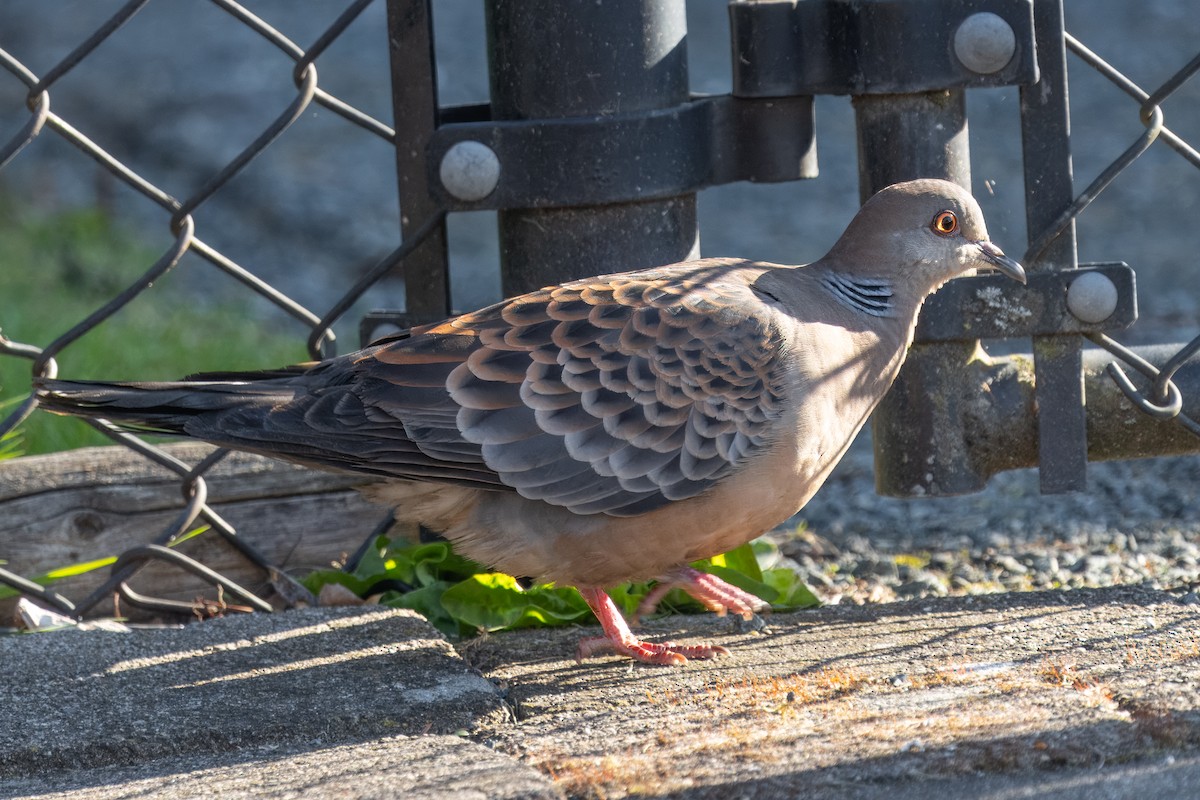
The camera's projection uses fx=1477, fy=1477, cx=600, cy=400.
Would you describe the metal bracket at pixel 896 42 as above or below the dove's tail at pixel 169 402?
above

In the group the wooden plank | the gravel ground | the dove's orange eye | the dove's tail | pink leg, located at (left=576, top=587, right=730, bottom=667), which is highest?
the dove's orange eye

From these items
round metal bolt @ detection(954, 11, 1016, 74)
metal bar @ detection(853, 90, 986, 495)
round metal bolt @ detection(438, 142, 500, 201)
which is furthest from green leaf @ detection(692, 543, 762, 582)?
round metal bolt @ detection(954, 11, 1016, 74)

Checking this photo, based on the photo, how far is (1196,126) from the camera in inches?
362

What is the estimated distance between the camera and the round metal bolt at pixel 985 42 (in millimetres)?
2684

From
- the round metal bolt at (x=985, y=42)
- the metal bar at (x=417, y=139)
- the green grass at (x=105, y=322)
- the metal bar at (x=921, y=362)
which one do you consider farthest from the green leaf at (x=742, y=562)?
the green grass at (x=105, y=322)

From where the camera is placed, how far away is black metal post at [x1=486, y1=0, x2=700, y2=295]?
Answer: 9.18 feet

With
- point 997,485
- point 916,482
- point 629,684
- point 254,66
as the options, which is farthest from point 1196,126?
point 629,684

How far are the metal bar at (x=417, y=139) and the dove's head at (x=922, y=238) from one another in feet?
2.78

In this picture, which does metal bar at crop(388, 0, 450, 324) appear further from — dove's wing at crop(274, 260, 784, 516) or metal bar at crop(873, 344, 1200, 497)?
metal bar at crop(873, 344, 1200, 497)

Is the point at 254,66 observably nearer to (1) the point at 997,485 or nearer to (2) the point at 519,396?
(1) the point at 997,485

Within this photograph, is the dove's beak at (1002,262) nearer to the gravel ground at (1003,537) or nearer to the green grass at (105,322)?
the gravel ground at (1003,537)

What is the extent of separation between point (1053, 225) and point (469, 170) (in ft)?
3.68

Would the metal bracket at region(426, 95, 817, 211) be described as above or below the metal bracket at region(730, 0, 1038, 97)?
below

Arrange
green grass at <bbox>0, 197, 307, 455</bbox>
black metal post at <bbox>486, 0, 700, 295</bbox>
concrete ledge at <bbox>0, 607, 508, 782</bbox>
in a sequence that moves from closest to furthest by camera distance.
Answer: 1. concrete ledge at <bbox>0, 607, 508, 782</bbox>
2. black metal post at <bbox>486, 0, 700, 295</bbox>
3. green grass at <bbox>0, 197, 307, 455</bbox>
